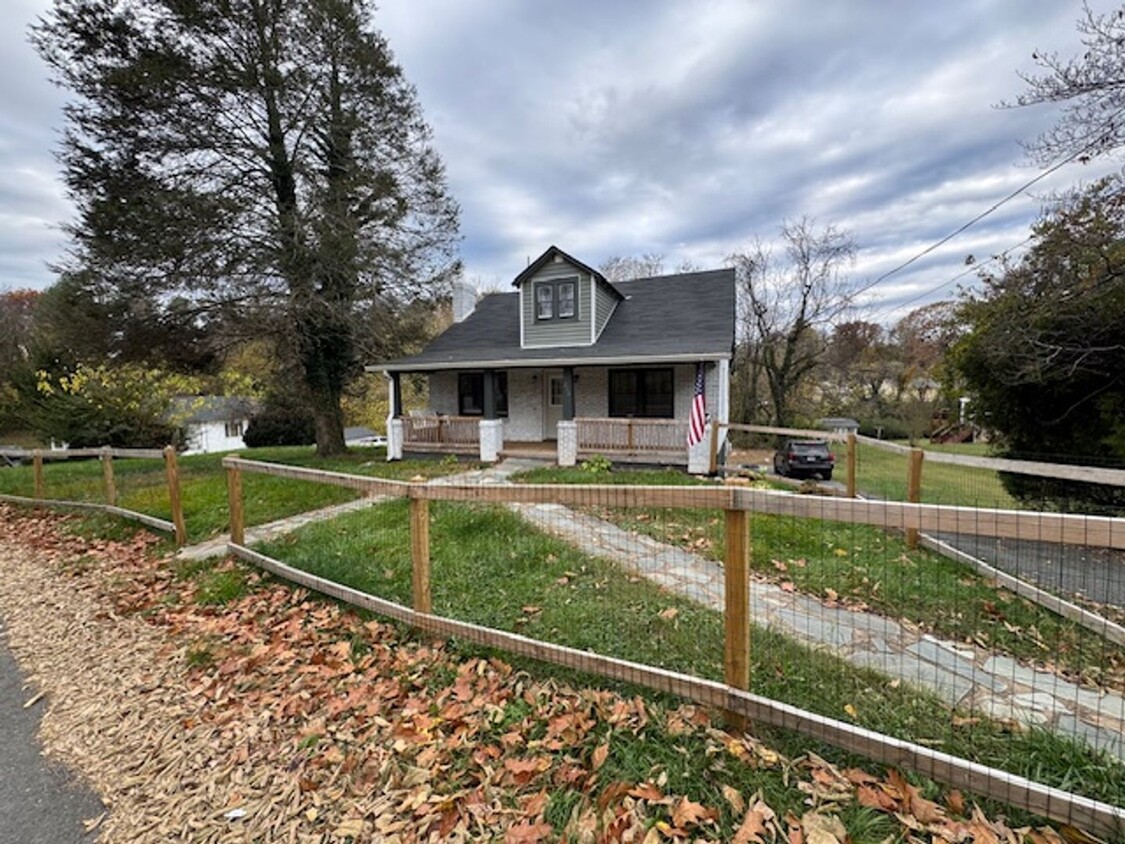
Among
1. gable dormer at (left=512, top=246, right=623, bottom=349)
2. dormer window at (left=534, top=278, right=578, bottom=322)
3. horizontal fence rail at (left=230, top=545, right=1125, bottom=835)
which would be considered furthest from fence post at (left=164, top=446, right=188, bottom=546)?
dormer window at (left=534, top=278, right=578, bottom=322)

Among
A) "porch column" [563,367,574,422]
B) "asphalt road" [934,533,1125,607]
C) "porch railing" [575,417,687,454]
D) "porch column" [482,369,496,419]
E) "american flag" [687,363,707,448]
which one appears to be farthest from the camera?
"porch column" [482,369,496,419]

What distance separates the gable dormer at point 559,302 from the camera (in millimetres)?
13875

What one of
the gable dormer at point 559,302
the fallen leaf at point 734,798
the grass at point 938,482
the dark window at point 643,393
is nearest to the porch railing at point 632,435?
the dark window at point 643,393

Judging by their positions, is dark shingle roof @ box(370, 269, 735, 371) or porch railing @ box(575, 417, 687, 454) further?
dark shingle roof @ box(370, 269, 735, 371)

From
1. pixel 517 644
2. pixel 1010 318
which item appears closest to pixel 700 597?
pixel 517 644

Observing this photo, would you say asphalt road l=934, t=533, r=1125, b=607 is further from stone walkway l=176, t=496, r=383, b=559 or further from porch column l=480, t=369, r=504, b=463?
porch column l=480, t=369, r=504, b=463

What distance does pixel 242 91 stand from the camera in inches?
479

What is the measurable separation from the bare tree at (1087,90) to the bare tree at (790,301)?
55.6 ft

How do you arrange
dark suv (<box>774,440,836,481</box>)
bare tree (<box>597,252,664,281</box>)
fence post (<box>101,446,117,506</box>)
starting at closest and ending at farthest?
fence post (<box>101,446,117,506</box>), dark suv (<box>774,440,836,481</box>), bare tree (<box>597,252,664,281</box>)

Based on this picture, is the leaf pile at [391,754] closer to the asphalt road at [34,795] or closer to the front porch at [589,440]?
the asphalt road at [34,795]

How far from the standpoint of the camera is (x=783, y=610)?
394 cm

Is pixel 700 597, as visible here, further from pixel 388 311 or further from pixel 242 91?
pixel 242 91

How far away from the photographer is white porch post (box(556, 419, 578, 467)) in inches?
474

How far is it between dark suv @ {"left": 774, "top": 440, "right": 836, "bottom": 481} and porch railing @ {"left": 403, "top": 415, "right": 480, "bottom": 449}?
948cm
